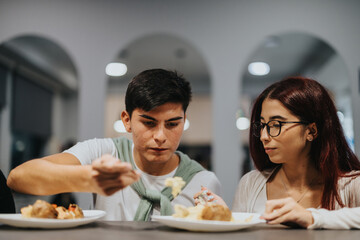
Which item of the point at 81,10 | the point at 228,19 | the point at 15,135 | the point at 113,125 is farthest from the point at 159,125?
the point at 113,125

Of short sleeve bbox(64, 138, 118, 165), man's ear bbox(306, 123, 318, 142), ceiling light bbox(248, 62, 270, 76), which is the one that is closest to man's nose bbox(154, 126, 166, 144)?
short sleeve bbox(64, 138, 118, 165)

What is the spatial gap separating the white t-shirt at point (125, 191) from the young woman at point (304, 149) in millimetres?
235

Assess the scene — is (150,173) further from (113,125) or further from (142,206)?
(113,125)

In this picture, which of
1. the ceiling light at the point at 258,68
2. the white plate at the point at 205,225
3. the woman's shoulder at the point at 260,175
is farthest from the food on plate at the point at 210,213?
the ceiling light at the point at 258,68

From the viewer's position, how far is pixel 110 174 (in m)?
0.93

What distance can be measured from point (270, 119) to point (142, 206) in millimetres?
660

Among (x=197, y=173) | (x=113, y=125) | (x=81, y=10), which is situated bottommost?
(x=197, y=173)

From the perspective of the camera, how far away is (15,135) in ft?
18.3

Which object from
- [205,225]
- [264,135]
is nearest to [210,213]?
[205,225]

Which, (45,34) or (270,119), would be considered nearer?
(270,119)

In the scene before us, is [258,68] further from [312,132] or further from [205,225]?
[205,225]

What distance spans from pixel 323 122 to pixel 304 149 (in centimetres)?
15

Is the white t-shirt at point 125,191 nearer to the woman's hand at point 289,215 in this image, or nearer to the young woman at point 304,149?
the young woman at point 304,149

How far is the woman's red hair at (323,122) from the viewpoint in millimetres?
1591
